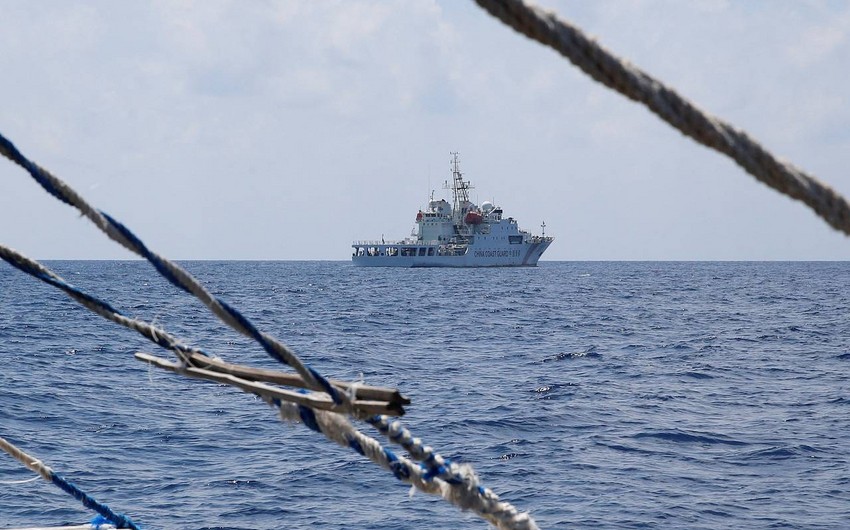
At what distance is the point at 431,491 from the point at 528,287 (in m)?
77.8

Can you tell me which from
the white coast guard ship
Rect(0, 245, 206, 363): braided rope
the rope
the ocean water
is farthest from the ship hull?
Rect(0, 245, 206, 363): braided rope

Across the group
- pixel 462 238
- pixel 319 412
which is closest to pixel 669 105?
pixel 319 412

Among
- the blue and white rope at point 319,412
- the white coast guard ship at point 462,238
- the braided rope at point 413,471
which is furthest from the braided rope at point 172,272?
the white coast guard ship at point 462,238

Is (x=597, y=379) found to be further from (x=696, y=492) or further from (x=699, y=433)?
(x=696, y=492)

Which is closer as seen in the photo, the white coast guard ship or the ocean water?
the ocean water

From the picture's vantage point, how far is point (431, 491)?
2.52m

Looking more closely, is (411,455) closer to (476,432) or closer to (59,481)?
(59,481)

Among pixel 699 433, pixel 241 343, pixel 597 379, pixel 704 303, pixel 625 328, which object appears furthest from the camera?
pixel 704 303

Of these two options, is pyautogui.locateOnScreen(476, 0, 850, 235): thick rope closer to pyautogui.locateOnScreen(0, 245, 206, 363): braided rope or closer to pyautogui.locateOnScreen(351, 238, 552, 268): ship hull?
pyautogui.locateOnScreen(0, 245, 206, 363): braided rope

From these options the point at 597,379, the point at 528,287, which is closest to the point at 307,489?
the point at 597,379

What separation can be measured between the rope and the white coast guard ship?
326 feet

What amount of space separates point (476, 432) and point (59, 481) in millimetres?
10601

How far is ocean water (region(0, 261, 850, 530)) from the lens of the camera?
33.8 feet

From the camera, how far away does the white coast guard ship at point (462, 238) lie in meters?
106
